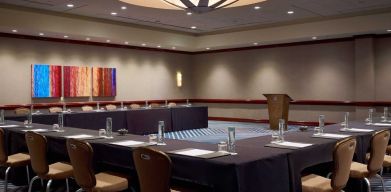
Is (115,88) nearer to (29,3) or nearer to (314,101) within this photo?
(29,3)

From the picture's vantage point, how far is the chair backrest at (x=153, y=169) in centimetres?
250

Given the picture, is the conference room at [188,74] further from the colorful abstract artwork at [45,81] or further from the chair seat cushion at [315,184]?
the chair seat cushion at [315,184]

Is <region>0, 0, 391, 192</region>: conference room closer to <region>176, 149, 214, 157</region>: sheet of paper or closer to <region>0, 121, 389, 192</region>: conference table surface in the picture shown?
<region>0, 121, 389, 192</region>: conference table surface

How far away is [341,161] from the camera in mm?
2959

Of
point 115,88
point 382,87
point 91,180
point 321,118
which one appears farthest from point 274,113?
point 91,180

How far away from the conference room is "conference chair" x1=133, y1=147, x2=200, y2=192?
809 mm

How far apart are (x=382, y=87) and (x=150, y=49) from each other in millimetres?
7268

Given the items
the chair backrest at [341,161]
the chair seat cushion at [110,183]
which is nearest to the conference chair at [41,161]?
the chair seat cushion at [110,183]

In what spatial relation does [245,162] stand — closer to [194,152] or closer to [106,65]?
[194,152]

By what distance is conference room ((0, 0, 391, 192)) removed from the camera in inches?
184

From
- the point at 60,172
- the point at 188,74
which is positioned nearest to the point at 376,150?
the point at 60,172

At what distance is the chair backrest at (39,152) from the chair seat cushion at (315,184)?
88.9 inches

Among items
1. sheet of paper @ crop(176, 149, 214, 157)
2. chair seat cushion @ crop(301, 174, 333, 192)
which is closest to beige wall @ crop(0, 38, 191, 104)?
sheet of paper @ crop(176, 149, 214, 157)

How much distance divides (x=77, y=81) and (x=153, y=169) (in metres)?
9.21
